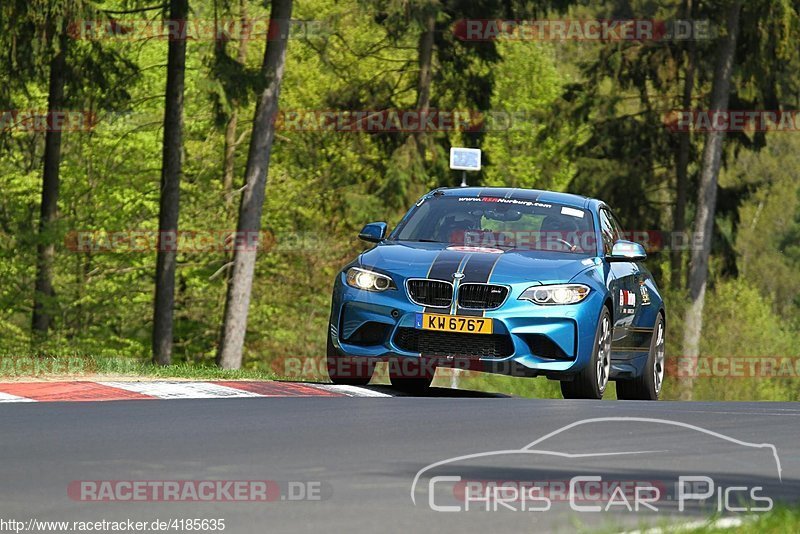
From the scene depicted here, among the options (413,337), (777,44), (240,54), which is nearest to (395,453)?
(413,337)

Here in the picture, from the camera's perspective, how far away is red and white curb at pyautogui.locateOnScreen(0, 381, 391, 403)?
11.8 meters

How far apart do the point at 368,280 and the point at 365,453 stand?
4.56 m

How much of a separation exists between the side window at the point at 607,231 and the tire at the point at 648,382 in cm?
101

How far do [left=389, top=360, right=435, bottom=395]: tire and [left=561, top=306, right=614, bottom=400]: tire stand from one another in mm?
1179

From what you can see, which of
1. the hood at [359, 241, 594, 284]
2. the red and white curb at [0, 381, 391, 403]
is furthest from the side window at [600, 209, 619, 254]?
the red and white curb at [0, 381, 391, 403]

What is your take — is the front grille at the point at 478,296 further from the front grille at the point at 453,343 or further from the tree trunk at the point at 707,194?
the tree trunk at the point at 707,194

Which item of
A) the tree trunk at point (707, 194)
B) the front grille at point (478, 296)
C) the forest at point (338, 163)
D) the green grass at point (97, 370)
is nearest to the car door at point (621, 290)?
the front grille at point (478, 296)

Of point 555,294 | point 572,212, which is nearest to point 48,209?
point 572,212

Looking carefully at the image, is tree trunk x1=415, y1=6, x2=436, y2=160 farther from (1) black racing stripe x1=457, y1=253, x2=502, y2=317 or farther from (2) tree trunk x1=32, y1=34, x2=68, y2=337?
(1) black racing stripe x1=457, y1=253, x2=502, y2=317

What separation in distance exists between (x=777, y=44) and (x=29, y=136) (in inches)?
670

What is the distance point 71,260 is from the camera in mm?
39719

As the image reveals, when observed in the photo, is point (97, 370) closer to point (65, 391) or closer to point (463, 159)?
point (65, 391)

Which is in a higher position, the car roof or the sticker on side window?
the car roof

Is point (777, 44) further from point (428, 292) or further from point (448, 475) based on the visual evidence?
point (448, 475)
